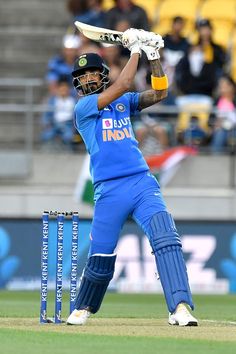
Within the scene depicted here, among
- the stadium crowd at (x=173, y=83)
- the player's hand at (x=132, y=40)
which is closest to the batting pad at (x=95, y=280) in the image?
the player's hand at (x=132, y=40)

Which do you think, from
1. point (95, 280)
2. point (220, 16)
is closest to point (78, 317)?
point (95, 280)

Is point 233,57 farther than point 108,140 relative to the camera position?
Yes

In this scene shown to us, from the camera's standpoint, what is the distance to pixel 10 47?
19875 millimetres

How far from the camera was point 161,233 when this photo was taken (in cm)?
905

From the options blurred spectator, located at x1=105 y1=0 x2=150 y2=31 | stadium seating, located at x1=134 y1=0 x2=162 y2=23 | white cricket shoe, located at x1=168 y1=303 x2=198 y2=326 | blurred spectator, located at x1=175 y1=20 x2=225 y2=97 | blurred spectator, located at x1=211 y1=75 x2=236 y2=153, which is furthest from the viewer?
stadium seating, located at x1=134 y1=0 x2=162 y2=23

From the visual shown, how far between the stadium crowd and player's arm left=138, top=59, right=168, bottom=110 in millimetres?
7313

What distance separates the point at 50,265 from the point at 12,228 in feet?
2.63

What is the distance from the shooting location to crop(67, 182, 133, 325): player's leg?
920 centimetres

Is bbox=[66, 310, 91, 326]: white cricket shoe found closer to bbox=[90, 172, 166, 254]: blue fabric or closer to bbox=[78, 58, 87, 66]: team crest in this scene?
bbox=[90, 172, 166, 254]: blue fabric

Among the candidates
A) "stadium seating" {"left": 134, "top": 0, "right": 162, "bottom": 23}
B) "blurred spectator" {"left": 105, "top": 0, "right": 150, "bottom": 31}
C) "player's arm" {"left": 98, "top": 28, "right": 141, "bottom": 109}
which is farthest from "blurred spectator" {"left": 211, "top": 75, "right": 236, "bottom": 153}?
"player's arm" {"left": 98, "top": 28, "right": 141, "bottom": 109}

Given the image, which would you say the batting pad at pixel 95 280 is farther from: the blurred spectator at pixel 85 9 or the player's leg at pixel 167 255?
the blurred spectator at pixel 85 9

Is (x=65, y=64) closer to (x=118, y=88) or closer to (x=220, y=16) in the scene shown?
A: (x=220, y=16)

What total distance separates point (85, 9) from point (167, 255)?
10.5 m

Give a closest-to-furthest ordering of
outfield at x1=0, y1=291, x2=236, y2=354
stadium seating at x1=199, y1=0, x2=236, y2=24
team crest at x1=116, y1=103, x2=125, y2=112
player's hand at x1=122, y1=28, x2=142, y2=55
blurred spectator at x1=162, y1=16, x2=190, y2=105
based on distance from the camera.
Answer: outfield at x1=0, y1=291, x2=236, y2=354
player's hand at x1=122, y1=28, x2=142, y2=55
team crest at x1=116, y1=103, x2=125, y2=112
blurred spectator at x1=162, y1=16, x2=190, y2=105
stadium seating at x1=199, y1=0, x2=236, y2=24
